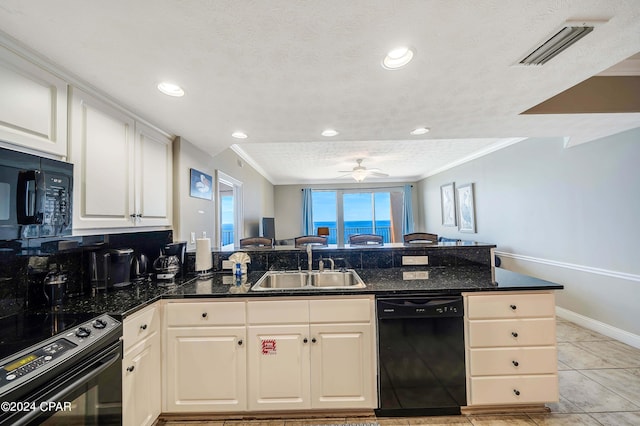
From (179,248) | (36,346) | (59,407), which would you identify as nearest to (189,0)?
(36,346)

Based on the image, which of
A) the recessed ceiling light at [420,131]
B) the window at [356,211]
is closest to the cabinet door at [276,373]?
the recessed ceiling light at [420,131]

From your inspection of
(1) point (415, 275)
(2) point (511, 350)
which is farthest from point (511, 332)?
(1) point (415, 275)

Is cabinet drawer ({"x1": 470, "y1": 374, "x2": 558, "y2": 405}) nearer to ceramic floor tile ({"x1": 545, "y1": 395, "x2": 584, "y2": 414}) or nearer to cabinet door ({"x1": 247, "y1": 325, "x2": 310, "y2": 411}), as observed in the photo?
ceramic floor tile ({"x1": 545, "y1": 395, "x2": 584, "y2": 414})

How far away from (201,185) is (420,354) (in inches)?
101

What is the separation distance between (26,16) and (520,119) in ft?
10.8

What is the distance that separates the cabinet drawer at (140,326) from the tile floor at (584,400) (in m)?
0.70

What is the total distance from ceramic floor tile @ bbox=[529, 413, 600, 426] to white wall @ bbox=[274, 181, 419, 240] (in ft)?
20.6

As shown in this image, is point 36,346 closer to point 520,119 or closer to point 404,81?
point 404,81

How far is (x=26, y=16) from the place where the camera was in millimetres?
1073

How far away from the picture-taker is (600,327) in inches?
113

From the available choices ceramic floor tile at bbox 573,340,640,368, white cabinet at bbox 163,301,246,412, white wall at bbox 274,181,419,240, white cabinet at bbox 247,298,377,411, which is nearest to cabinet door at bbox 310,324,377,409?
white cabinet at bbox 247,298,377,411

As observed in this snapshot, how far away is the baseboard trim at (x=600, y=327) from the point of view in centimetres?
260

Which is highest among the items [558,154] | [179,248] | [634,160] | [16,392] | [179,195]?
[558,154]

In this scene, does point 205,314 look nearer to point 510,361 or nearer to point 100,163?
point 100,163
